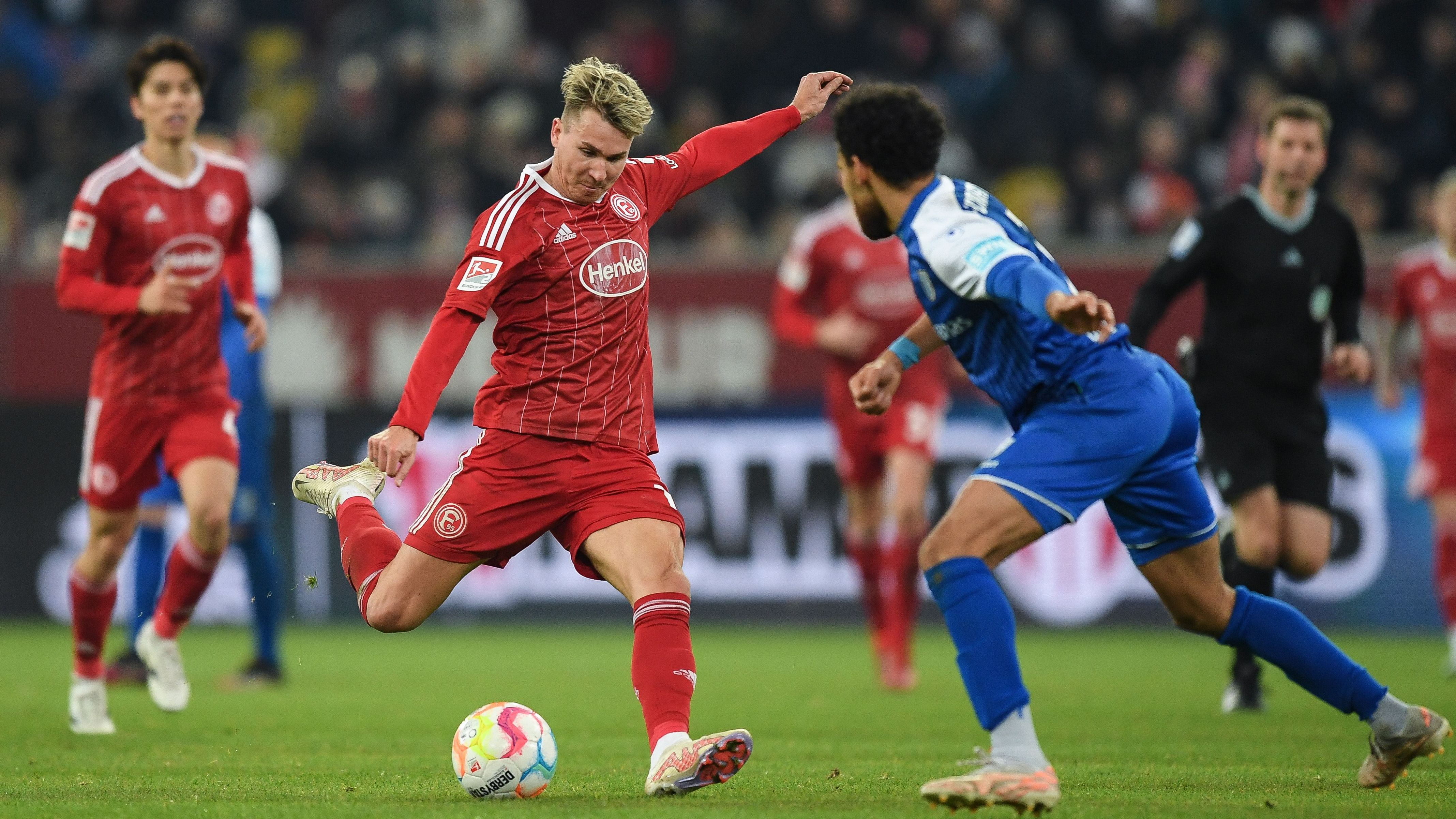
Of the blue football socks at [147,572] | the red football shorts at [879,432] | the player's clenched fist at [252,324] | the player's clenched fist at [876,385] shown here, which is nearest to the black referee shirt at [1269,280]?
the red football shorts at [879,432]

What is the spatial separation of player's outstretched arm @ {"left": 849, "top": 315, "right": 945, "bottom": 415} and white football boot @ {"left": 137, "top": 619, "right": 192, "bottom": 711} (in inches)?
147

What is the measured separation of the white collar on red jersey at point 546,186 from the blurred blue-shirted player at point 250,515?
3.73m

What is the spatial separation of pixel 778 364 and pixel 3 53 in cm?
895

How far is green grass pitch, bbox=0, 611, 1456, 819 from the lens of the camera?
4906 millimetres

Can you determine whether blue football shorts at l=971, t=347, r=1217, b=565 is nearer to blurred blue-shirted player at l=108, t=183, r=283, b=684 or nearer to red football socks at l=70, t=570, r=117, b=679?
red football socks at l=70, t=570, r=117, b=679

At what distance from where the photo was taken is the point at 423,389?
196 inches

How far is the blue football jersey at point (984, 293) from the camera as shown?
15.2ft

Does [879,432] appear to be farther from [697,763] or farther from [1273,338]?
[697,763]

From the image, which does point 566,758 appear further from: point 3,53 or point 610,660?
point 3,53

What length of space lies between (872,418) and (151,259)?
12.4ft

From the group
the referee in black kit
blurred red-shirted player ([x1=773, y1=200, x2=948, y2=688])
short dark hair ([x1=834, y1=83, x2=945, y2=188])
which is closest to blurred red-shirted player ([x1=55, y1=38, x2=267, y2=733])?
short dark hair ([x1=834, y1=83, x2=945, y2=188])

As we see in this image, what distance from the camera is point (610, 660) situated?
1064 centimetres

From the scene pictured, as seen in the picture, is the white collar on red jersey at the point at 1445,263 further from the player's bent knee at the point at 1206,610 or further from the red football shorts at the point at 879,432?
the player's bent knee at the point at 1206,610

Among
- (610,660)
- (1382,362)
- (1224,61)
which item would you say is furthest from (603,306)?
(1224,61)
